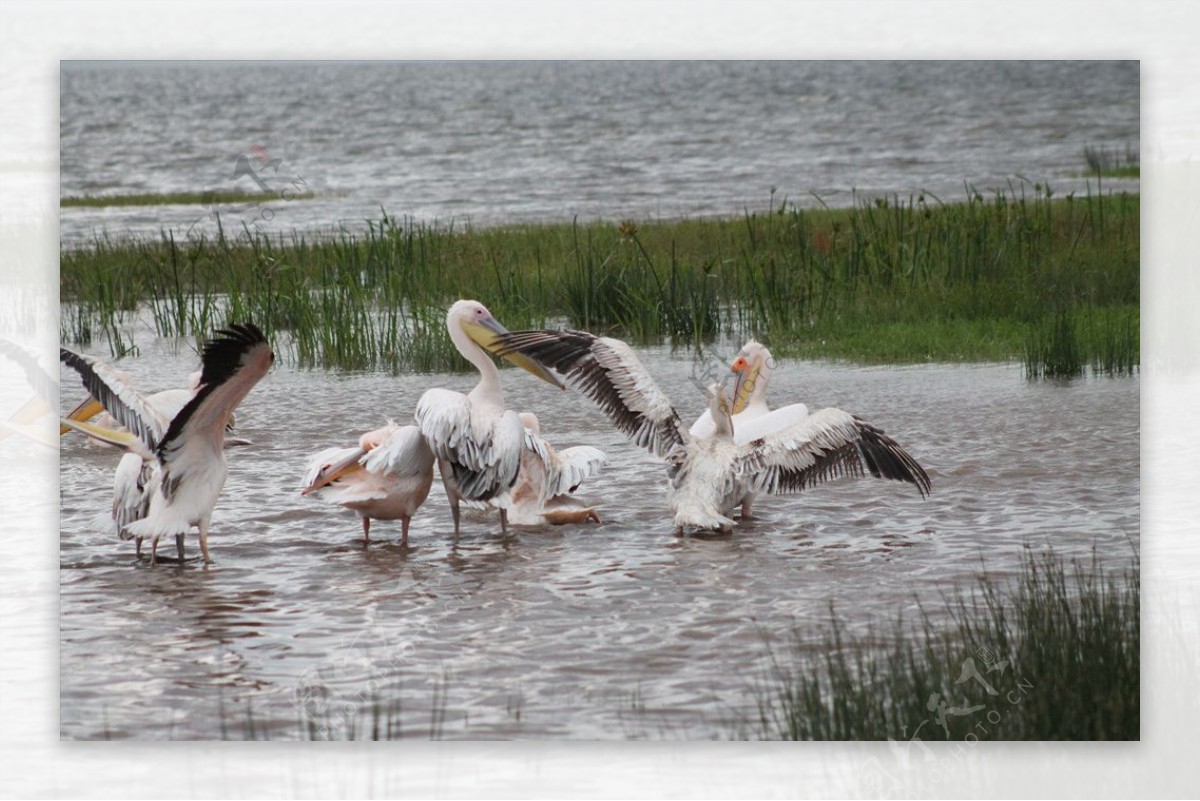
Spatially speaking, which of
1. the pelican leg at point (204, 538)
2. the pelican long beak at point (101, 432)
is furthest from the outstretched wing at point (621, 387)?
the pelican long beak at point (101, 432)

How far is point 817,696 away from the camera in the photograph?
19.0 feet

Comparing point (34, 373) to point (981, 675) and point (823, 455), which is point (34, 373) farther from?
point (981, 675)

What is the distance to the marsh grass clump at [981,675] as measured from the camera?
5.80 meters

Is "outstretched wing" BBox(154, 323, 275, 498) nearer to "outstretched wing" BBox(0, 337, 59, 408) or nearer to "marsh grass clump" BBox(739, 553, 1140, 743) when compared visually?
"outstretched wing" BBox(0, 337, 59, 408)

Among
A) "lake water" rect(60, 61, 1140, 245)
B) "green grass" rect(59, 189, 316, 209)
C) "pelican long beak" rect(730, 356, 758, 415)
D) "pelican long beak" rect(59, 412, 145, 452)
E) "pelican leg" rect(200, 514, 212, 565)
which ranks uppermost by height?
"lake water" rect(60, 61, 1140, 245)

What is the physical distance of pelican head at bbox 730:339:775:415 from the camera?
663cm

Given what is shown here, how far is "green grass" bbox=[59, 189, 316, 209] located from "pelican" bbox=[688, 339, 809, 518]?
1.45 meters

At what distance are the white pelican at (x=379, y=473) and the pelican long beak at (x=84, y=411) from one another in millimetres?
684

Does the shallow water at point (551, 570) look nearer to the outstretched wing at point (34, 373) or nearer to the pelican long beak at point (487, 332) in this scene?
the outstretched wing at point (34, 373)

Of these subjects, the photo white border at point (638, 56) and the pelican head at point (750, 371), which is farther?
the pelican head at point (750, 371)

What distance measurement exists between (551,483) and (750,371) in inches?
28.8

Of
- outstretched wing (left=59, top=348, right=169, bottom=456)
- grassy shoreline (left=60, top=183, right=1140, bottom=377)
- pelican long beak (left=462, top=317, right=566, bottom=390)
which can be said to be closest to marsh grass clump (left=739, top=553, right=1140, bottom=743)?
grassy shoreline (left=60, top=183, right=1140, bottom=377)

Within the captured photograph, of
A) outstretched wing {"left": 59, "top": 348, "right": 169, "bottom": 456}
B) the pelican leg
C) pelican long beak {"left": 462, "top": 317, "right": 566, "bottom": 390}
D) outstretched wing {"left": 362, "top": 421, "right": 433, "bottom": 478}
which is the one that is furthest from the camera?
pelican long beak {"left": 462, "top": 317, "right": 566, "bottom": 390}

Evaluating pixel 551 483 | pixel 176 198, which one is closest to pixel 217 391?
pixel 176 198
